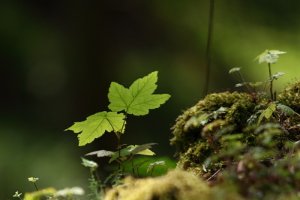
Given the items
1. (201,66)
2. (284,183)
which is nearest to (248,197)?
(284,183)

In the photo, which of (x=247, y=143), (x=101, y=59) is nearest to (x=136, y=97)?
(x=247, y=143)

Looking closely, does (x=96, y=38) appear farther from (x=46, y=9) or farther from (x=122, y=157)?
(x=122, y=157)

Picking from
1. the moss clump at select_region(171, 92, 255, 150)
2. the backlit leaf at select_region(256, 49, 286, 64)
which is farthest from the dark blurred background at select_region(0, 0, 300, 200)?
the backlit leaf at select_region(256, 49, 286, 64)

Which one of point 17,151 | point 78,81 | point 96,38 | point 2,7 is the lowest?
point 17,151

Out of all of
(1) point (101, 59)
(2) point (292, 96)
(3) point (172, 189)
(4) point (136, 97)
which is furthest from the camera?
(1) point (101, 59)

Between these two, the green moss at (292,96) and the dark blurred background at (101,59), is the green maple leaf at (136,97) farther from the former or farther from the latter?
the dark blurred background at (101,59)

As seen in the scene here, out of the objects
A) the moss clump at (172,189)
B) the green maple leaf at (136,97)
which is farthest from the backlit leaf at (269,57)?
the moss clump at (172,189)

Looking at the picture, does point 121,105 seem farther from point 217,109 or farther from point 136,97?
point 217,109
